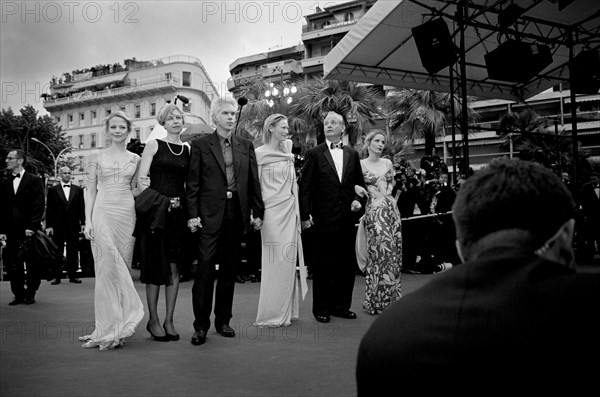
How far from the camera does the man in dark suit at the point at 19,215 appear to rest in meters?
7.04

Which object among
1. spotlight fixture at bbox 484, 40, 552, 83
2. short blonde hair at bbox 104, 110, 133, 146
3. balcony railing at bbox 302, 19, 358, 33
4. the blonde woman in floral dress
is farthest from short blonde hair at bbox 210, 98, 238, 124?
balcony railing at bbox 302, 19, 358, 33

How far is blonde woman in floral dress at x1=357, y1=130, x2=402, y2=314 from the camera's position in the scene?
5.62m

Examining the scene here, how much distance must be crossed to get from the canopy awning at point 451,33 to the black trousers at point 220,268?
14.7 ft

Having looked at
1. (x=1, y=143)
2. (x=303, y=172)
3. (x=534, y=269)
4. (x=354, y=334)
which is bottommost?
(x=354, y=334)

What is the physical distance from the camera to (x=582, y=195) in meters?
10.1

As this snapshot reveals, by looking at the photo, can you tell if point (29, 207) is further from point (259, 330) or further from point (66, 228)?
point (259, 330)

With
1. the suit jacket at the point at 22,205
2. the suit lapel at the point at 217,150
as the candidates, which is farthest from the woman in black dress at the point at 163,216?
the suit jacket at the point at 22,205

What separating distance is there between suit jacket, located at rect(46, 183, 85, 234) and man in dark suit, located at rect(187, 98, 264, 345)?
568 cm

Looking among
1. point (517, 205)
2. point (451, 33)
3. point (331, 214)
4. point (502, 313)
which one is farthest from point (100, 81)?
point (502, 313)

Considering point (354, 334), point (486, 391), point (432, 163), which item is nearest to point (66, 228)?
point (354, 334)

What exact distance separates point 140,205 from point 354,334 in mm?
2170

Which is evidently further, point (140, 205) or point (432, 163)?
point (432, 163)

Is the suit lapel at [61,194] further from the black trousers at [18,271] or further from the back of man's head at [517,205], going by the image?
the back of man's head at [517,205]

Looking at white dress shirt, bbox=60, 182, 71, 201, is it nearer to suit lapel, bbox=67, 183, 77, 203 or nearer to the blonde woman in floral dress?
suit lapel, bbox=67, 183, 77, 203
